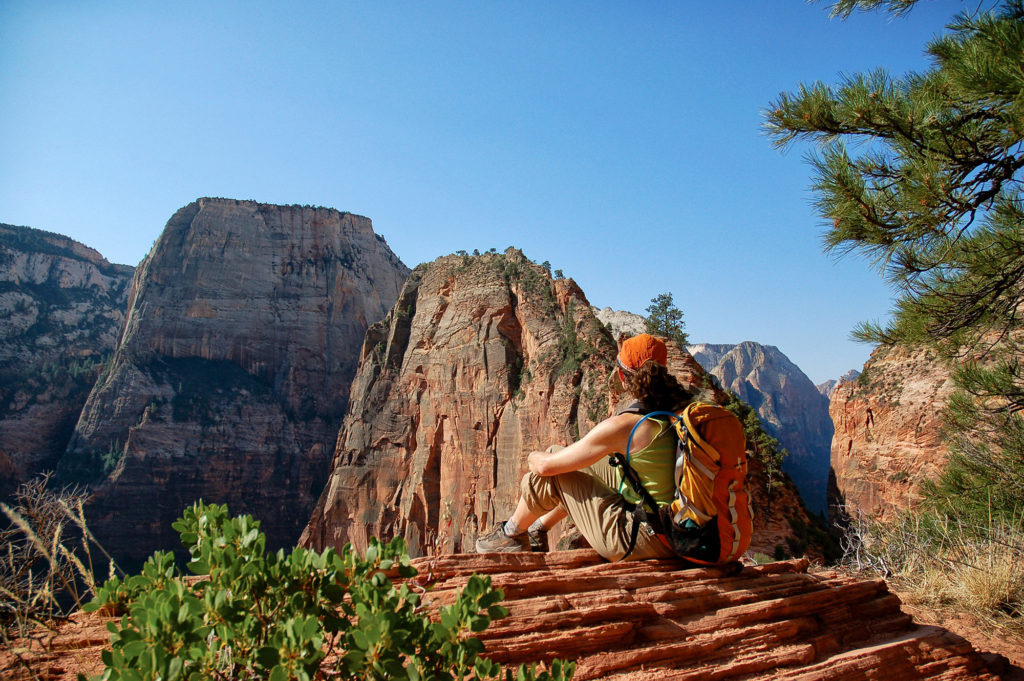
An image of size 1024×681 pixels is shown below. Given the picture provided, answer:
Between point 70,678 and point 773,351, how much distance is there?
98.9 meters

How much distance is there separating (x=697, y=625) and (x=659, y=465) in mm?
822

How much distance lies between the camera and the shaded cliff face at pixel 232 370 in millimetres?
55406

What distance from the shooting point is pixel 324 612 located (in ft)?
6.30

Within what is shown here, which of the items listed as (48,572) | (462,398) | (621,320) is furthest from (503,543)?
(621,320)

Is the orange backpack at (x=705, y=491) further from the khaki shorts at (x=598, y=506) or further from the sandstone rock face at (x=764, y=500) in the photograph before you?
the sandstone rock face at (x=764, y=500)

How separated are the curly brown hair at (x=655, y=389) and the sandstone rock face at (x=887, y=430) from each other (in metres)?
16.4

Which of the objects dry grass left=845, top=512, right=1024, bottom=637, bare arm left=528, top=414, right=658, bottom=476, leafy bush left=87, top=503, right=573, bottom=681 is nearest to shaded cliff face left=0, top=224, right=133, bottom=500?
bare arm left=528, top=414, right=658, bottom=476

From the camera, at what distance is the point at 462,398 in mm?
29656

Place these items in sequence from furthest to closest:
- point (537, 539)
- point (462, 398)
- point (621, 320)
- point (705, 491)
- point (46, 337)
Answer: point (46, 337) < point (621, 320) < point (462, 398) < point (537, 539) < point (705, 491)

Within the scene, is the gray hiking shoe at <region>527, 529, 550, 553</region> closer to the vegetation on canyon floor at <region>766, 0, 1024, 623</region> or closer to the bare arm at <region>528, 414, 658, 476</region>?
the bare arm at <region>528, 414, 658, 476</region>

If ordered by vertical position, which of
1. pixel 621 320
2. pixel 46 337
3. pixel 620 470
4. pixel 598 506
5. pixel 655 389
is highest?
pixel 46 337

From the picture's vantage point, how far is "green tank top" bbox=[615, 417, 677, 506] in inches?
Result: 137

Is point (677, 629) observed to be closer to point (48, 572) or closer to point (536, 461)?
point (536, 461)

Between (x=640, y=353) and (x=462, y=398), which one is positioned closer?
(x=640, y=353)
